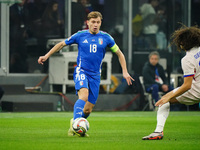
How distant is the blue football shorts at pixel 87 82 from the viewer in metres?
9.90

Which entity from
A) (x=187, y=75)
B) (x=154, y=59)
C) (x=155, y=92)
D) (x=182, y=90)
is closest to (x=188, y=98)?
(x=182, y=90)

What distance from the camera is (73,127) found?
9.46m

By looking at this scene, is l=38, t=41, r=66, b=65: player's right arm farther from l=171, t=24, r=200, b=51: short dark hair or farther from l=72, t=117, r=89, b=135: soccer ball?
l=171, t=24, r=200, b=51: short dark hair

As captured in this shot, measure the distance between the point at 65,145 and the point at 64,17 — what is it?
13626mm

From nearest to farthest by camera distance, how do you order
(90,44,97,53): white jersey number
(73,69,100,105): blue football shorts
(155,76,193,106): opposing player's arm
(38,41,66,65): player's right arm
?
(155,76,193,106): opposing player's arm
(38,41,66,65): player's right arm
(73,69,100,105): blue football shorts
(90,44,97,53): white jersey number

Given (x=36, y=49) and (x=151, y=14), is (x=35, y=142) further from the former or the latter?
(x=151, y=14)

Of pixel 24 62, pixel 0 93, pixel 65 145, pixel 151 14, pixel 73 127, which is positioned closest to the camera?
pixel 65 145

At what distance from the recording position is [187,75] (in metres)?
8.34

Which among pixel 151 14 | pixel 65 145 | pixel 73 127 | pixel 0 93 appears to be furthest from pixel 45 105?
pixel 65 145

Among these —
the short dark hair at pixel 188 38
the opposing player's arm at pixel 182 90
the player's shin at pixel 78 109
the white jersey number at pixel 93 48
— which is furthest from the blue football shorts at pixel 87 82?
the short dark hair at pixel 188 38

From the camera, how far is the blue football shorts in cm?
990

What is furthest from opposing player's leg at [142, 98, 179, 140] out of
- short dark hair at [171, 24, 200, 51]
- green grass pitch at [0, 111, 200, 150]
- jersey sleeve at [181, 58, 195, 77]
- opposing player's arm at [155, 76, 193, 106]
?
short dark hair at [171, 24, 200, 51]

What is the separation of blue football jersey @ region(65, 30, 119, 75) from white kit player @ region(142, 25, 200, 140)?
1835 mm

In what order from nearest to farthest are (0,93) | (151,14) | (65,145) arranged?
1. (65,145)
2. (0,93)
3. (151,14)
